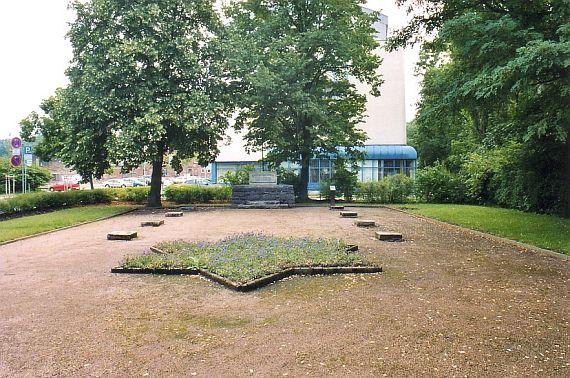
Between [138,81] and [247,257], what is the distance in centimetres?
1463

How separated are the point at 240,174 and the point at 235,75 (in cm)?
627

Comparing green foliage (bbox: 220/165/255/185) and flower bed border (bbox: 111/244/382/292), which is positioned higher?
green foliage (bbox: 220/165/255/185)

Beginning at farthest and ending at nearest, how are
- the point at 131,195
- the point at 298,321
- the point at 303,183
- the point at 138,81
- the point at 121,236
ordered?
the point at 303,183, the point at 131,195, the point at 138,81, the point at 121,236, the point at 298,321

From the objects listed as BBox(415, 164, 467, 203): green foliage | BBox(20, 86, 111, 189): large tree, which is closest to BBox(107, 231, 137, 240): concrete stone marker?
BBox(20, 86, 111, 189): large tree

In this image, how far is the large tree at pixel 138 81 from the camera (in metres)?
19.3

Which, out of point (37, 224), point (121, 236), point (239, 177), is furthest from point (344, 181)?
point (121, 236)

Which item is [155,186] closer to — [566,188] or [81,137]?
[81,137]

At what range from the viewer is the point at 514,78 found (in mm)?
10266

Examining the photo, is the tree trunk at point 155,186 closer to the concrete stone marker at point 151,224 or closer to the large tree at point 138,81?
the large tree at point 138,81

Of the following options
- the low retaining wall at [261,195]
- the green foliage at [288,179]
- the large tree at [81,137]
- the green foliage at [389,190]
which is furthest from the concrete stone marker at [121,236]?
the green foliage at [389,190]

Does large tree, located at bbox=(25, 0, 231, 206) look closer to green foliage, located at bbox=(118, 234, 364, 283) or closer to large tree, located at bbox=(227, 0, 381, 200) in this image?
large tree, located at bbox=(227, 0, 381, 200)

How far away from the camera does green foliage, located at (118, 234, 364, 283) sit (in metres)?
7.57

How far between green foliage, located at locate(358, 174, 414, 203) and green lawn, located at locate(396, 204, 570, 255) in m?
6.21

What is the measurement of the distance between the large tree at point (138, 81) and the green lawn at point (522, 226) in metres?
11.2
